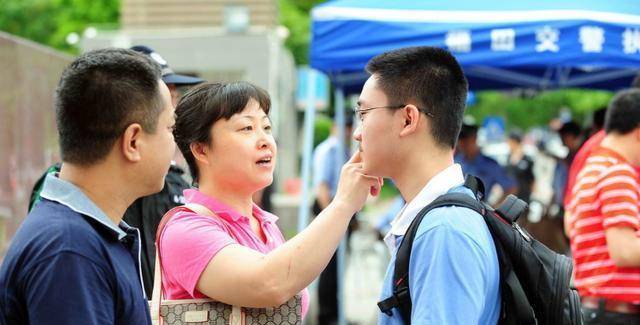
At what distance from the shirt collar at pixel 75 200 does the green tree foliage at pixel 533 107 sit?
112 ft

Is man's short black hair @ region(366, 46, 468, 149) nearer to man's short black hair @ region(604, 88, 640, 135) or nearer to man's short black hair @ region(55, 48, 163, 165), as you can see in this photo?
man's short black hair @ region(55, 48, 163, 165)

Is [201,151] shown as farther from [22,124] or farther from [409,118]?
[22,124]

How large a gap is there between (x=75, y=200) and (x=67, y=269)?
217 millimetres

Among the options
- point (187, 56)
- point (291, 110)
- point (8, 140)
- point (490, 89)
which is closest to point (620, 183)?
point (8, 140)

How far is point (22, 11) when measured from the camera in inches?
1011

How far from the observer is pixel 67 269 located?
1.90m

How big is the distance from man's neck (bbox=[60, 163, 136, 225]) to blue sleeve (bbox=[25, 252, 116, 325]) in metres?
0.24

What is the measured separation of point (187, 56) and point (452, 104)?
646 inches

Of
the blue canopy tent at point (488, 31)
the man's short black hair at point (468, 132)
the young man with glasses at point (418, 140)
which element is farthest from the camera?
the man's short black hair at point (468, 132)

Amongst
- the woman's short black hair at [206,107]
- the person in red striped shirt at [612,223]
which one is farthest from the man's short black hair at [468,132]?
the woman's short black hair at [206,107]

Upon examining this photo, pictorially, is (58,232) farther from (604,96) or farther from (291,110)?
(604,96)

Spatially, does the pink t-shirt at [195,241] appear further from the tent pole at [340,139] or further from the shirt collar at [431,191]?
the tent pole at [340,139]

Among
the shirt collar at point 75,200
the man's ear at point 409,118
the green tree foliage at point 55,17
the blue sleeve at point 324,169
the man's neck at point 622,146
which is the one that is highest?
the green tree foliage at point 55,17

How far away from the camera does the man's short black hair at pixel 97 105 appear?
6.88ft
